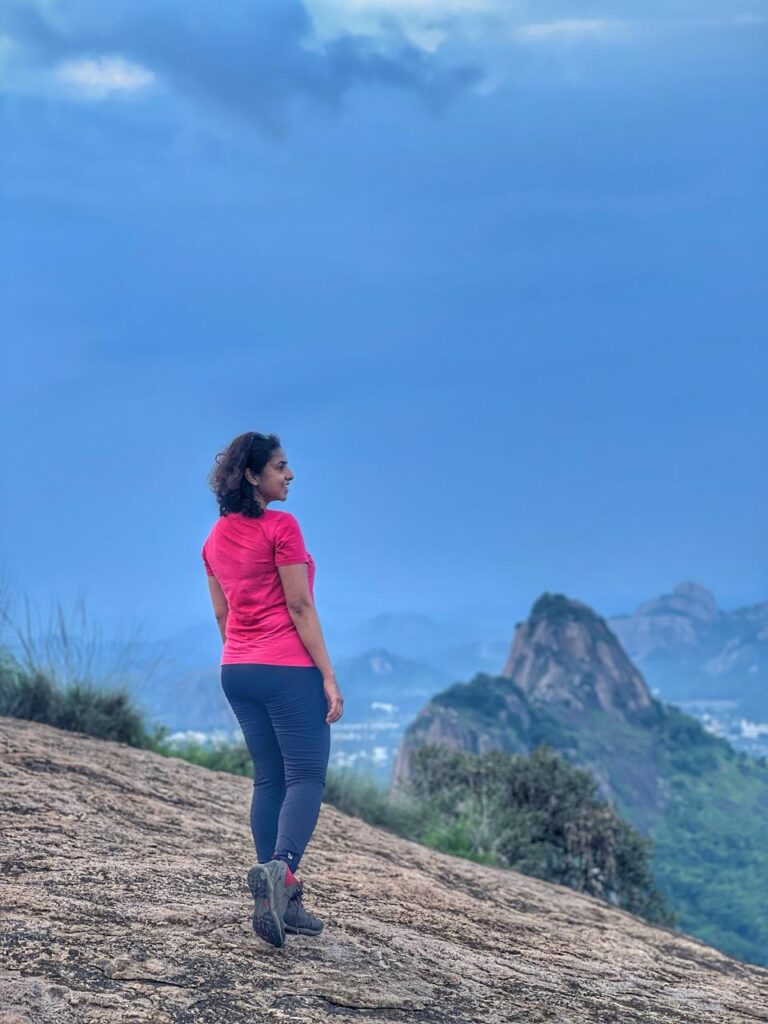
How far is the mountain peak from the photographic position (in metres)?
117

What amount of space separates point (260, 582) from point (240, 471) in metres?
0.52

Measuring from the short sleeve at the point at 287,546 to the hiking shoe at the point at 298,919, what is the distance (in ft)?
4.73

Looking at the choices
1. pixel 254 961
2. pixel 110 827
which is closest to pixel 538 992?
pixel 254 961

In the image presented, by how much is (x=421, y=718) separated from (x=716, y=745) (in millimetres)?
38622

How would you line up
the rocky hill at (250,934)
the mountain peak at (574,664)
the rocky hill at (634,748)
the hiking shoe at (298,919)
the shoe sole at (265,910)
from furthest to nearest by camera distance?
the mountain peak at (574,664) < the rocky hill at (634,748) < the hiking shoe at (298,919) < the shoe sole at (265,910) < the rocky hill at (250,934)

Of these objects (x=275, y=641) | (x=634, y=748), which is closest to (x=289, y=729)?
(x=275, y=641)

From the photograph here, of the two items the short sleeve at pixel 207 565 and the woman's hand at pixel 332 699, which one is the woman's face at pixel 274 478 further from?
the woman's hand at pixel 332 699

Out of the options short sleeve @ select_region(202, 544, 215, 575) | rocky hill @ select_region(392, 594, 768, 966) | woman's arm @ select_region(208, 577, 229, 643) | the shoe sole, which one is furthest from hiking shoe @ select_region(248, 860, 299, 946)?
rocky hill @ select_region(392, 594, 768, 966)

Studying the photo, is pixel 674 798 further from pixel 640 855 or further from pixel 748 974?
pixel 748 974

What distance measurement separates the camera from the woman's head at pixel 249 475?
17.4ft

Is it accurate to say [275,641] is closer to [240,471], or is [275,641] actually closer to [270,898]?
[240,471]

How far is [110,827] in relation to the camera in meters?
7.04

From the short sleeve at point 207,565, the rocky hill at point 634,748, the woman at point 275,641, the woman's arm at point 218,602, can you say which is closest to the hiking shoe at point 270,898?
the woman at point 275,641

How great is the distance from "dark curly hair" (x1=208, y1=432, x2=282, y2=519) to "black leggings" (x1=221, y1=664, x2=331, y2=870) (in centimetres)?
73
